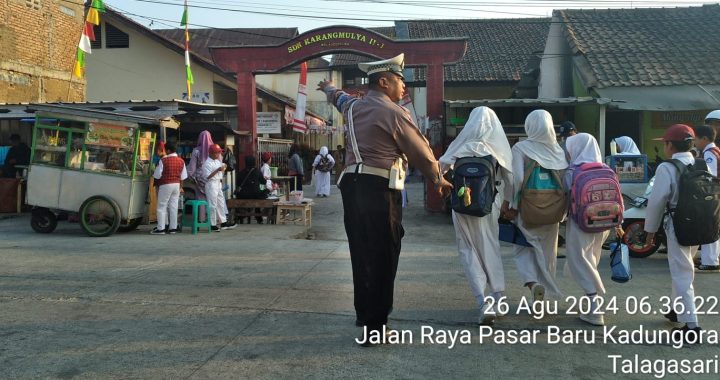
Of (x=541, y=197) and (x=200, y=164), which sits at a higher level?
(x=200, y=164)

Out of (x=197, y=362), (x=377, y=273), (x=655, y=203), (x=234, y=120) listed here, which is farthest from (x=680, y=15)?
(x=197, y=362)

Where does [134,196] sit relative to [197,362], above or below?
above

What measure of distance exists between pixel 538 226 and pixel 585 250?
1.36ft

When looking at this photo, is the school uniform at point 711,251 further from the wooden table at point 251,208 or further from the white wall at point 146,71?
the white wall at point 146,71

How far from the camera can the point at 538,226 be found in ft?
16.4

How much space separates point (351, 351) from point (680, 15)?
60.5 feet

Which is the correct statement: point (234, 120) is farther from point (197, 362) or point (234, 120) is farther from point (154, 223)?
point (197, 362)

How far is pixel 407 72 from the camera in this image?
86.4 ft

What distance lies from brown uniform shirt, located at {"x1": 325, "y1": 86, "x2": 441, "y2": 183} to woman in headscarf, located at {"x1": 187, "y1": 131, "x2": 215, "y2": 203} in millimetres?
7117

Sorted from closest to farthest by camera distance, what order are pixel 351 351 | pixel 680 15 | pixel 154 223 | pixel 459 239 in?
pixel 351 351, pixel 459 239, pixel 154 223, pixel 680 15

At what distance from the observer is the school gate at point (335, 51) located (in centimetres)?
1405

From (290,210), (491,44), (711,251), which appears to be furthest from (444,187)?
(491,44)

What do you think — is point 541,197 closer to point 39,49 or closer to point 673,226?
point 673,226

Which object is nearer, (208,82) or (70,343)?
(70,343)
